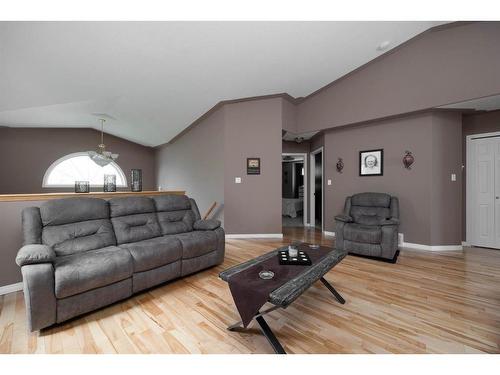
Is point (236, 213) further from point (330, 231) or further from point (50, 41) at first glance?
point (50, 41)

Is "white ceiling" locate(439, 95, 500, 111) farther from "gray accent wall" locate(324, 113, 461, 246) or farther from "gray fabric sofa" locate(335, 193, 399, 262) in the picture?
"gray fabric sofa" locate(335, 193, 399, 262)

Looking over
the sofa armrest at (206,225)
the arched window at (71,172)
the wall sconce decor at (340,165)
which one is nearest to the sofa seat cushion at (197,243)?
the sofa armrest at (206,225)

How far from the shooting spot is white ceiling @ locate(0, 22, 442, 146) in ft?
7.68

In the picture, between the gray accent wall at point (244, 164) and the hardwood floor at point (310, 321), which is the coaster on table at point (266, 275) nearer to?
the hardwood floor at point (310, 321)

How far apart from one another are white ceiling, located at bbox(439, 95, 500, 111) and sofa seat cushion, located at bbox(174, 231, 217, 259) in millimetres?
3901

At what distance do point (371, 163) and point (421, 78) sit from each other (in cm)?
151

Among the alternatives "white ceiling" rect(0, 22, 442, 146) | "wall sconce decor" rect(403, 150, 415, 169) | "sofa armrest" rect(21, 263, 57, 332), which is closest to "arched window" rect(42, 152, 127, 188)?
"white ceiling" rect(0, 22, 442, 146)

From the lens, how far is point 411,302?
79.7 inches

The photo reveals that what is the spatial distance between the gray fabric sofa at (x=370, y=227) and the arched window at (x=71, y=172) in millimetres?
6833

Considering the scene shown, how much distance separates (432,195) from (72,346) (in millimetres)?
4832

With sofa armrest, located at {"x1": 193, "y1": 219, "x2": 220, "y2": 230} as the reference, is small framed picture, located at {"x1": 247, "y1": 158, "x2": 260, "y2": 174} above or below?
above

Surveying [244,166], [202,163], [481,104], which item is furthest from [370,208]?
[202,163]
